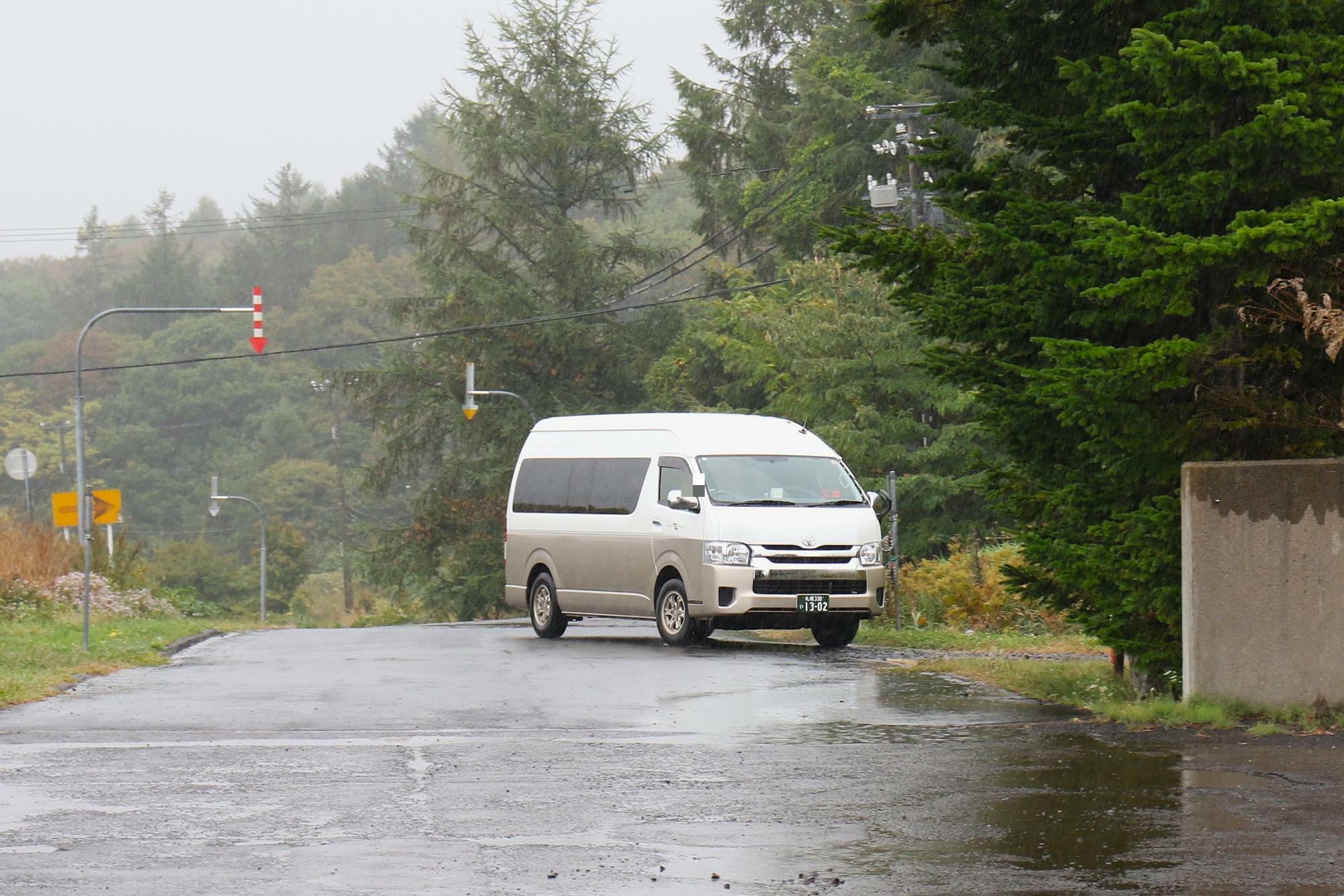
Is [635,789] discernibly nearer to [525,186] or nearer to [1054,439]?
[1054,439]

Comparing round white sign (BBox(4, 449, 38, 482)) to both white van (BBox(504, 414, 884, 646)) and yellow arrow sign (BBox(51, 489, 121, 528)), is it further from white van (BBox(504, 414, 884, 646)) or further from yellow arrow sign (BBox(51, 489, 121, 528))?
white van (BBox(504, 414, 884, 646))

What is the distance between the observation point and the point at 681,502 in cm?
1970

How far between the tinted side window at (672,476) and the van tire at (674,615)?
0.94 meters

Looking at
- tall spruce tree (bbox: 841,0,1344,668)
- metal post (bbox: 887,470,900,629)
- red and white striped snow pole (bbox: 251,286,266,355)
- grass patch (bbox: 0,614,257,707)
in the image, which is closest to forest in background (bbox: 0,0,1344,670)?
tall spruce tree (bbox: 841,0,1344,668)

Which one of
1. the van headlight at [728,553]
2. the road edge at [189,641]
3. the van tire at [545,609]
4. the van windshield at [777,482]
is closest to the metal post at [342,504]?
the road edge at [189,641]

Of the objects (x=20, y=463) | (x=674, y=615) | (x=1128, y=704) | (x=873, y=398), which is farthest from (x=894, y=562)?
(x=20, y=463)

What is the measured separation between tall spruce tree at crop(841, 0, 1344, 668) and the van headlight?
6.27 meters

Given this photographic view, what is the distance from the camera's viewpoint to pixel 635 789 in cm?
907

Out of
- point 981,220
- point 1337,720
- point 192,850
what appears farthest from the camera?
point 981,220

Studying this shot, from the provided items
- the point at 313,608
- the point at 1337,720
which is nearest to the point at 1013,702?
the point at 1337,720

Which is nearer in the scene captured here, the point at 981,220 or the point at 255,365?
the point at 981,220

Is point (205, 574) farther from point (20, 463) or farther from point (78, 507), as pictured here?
point (78, 507)

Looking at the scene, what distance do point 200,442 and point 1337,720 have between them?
103 metres

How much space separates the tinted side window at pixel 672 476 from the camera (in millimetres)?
20078
